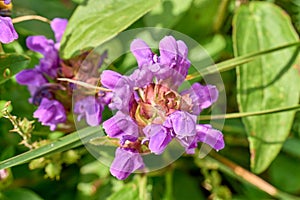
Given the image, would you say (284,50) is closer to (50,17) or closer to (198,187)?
(198,187)

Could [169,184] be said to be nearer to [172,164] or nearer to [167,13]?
[172,164]

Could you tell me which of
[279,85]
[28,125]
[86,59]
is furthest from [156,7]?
[28,125]

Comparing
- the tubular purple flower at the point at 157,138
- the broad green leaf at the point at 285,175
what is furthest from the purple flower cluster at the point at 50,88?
the broad green leaf at the point at 285,175

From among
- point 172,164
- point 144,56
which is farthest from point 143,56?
point 172,164

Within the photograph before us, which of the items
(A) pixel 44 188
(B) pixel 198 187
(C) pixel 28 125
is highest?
(C) pixel 28 125

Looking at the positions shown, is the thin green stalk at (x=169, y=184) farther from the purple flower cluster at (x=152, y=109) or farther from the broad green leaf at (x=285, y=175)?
the purple flower cluster at (x=152, y=109)

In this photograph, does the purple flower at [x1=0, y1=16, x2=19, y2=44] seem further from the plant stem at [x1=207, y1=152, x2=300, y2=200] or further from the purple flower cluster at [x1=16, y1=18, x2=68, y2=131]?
the plant stem at [x1=207, y1=152, x2=300, y2=200]

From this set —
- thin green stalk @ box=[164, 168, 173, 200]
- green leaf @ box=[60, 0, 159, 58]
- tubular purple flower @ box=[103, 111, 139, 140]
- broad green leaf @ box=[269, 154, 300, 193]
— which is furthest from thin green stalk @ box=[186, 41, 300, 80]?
broad green leaf @ box=[269, 154, 300, 193]
